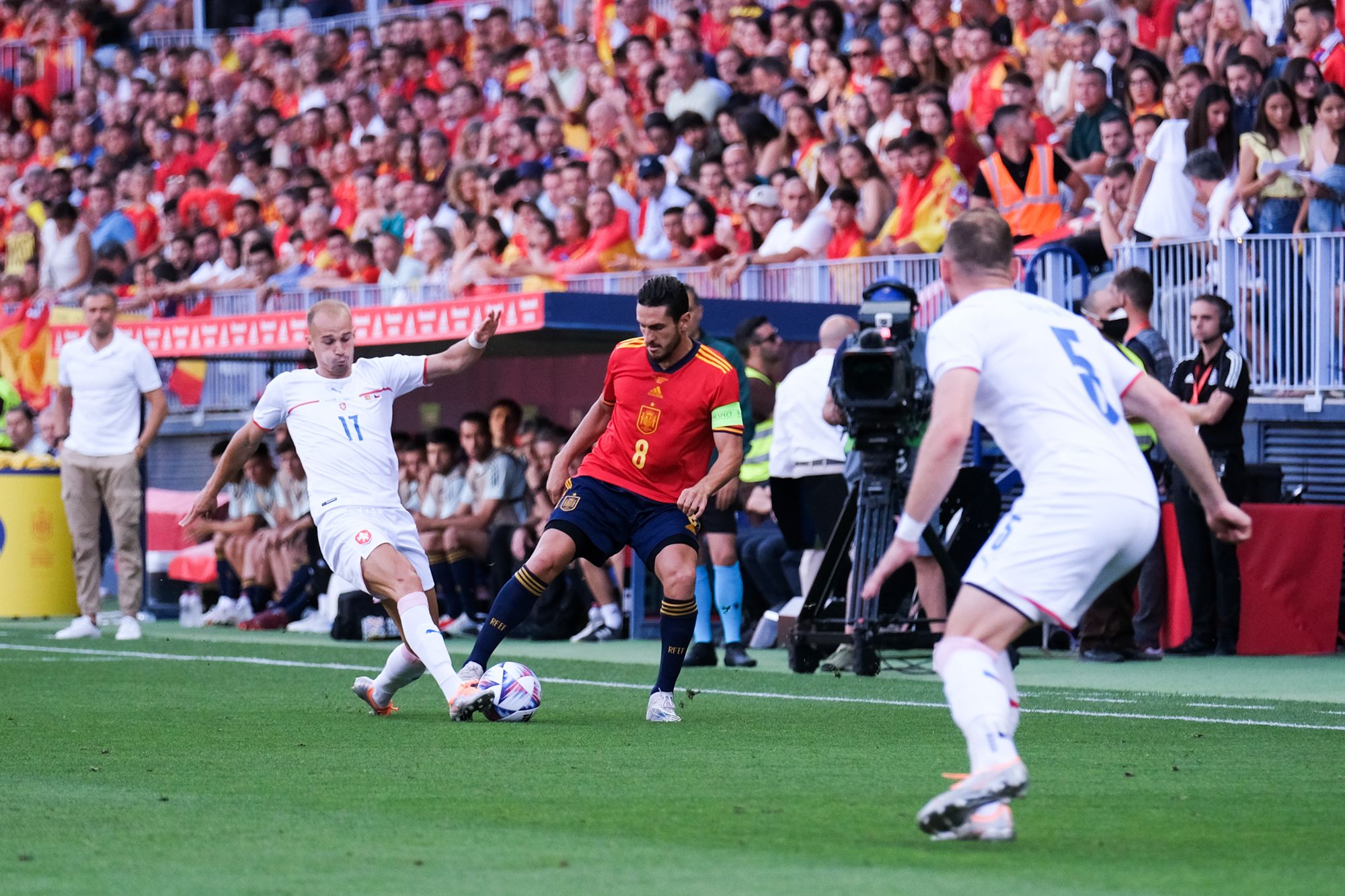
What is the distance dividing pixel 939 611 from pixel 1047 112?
6.83m

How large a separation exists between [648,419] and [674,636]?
3.30ft

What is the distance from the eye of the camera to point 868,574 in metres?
11.6

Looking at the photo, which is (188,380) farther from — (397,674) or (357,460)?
(397,674)

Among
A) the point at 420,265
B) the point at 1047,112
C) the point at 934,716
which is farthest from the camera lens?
the point at 420,265

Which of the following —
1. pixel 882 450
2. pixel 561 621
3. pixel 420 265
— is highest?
pixel 420 265

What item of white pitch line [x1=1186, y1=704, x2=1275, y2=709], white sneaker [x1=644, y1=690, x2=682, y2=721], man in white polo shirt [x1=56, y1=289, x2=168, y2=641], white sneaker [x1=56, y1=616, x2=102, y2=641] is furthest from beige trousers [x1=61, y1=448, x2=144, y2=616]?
white pitch line [x1=1186, y1=704, x2=1275, y2=709]

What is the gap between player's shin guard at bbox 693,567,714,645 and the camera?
13.2 metres

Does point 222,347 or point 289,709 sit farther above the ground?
point 222,347

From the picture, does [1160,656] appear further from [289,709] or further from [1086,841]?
[1086,841]

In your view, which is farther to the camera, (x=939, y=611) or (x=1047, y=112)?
(x=1047, y=112)

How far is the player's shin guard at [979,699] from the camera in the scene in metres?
5.43

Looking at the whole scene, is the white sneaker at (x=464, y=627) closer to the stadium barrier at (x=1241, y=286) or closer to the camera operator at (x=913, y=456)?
the stadium barrier at (x=1241, y=286)

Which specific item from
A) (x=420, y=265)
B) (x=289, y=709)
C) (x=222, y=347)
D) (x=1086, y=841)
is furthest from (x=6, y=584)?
(x=1086, y=841)

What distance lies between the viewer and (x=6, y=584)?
722 inches
